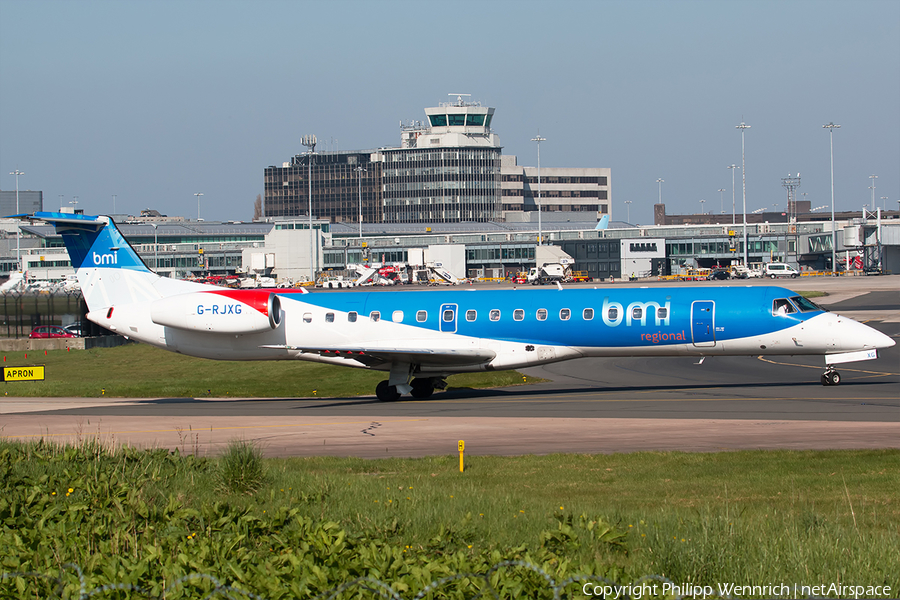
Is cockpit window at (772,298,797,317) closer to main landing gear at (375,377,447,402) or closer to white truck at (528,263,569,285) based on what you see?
main landing gear at (375,377,447,402)

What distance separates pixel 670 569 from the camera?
8.96m

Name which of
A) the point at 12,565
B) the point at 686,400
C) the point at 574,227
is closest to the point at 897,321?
the point at 686,400

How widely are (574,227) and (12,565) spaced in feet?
605

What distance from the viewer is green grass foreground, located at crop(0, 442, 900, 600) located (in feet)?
27.6

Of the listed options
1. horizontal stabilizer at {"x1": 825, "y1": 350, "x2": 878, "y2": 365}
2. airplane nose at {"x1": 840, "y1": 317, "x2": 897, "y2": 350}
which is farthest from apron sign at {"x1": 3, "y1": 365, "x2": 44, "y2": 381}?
airplane nose at {"x1": 840, "y1": 317, "x2": 897, "y2": 350}

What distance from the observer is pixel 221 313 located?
30.8 meters

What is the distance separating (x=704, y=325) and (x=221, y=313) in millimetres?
16442

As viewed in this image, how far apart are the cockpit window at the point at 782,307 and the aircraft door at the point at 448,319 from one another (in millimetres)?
10379

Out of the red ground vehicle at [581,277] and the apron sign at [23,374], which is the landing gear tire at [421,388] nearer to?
Result: the apron sign at [23,374]

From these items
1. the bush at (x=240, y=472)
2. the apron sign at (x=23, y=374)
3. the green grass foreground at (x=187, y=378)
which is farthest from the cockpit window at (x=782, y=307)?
the apron sign at (x=23, y=374)

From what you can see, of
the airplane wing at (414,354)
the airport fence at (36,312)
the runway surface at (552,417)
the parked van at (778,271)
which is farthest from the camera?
the parked van at (778,271)

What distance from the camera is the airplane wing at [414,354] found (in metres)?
29.1

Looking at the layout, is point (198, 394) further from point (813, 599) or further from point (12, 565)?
point (813, 599)

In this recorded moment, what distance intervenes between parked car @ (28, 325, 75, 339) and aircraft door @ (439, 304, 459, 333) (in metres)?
35.8
